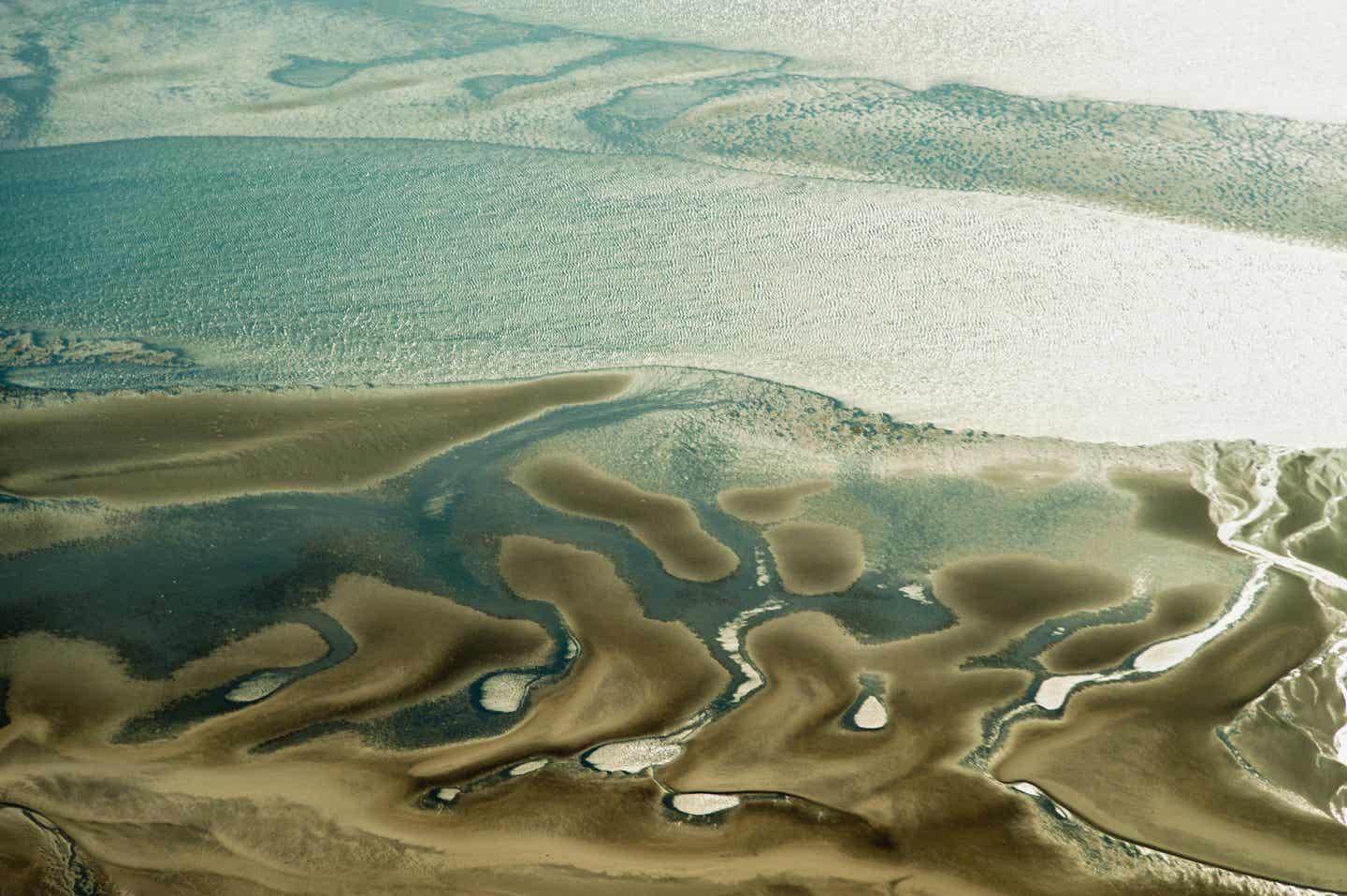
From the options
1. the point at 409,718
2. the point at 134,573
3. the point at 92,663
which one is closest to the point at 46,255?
the point at 134,573

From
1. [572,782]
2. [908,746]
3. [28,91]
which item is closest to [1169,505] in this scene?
[908,746]

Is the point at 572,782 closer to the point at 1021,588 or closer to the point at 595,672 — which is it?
the point at 595,672

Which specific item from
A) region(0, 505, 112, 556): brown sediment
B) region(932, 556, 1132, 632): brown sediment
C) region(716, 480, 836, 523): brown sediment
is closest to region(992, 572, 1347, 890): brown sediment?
region(932, 556, 1132, 632): brown sediment

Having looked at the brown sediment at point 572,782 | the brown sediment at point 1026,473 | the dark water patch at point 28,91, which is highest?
the dark water patch at point 28,91

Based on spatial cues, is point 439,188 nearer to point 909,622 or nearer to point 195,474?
point 195,474

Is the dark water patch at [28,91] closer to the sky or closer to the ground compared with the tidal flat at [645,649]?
closer to the sky

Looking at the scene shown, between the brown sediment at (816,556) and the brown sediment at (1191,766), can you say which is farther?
the brown sediment at (816,556)

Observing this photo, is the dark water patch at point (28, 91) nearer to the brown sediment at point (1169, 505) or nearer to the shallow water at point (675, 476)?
the shallow water at point (675, 476)

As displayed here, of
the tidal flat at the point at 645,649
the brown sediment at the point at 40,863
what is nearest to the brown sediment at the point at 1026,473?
the tidal flat at the point at 645,649
